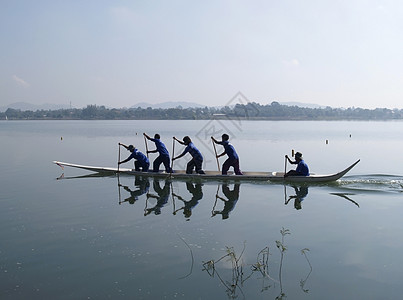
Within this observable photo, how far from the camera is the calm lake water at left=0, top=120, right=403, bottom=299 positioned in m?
6.92

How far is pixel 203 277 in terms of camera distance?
7309 mm

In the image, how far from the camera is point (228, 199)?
45.7 ft

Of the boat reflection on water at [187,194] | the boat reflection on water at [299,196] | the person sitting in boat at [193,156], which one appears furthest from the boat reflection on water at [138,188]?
the boat reflection on water at [299,196]

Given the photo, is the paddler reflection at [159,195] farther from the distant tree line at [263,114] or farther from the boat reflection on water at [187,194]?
the distant tree line at [263,114]

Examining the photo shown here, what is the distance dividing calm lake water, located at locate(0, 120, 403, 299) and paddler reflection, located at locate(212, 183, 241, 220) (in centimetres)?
3

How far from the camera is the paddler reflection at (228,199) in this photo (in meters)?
12.0

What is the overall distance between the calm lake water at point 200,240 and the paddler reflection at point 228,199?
0.11ft

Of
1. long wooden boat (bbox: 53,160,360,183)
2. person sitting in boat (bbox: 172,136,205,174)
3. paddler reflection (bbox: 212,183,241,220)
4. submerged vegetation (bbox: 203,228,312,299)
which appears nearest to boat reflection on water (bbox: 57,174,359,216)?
paddler reflection (bbox: 212,183,241,220)

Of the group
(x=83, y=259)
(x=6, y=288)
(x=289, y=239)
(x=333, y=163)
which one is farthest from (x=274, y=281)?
(x=333, y=163)

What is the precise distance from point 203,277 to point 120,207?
590 cm

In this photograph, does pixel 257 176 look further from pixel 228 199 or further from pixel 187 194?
pixel 187 194

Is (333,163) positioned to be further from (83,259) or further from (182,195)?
(83,259)

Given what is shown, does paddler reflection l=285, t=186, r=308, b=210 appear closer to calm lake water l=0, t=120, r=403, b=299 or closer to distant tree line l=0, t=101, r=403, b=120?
calm lake water l=0, t=120, r=403, b=299

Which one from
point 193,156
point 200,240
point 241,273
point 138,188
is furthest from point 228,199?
point 241,273
